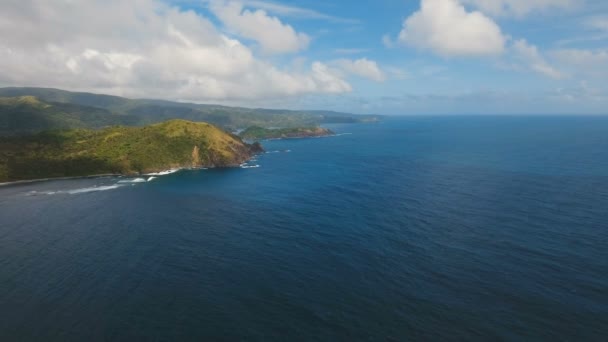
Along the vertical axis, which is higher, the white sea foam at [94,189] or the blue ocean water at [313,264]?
the blue ocean water at [313,264]

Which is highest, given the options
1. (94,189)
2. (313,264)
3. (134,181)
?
(313,264)

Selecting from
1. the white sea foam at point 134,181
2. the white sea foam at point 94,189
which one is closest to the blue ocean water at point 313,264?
the white sea foam at point 94,189

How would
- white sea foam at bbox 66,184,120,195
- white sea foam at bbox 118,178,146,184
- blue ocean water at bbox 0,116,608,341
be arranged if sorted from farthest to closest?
1. white sea foam at bbox 118,178,146,184
2. white sea foam at bbox 66,184,120,195
3. blue ocean water at bbox 0,116,608,341

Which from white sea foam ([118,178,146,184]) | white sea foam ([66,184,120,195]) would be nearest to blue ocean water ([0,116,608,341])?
white sea foam ([66,184,120,195])

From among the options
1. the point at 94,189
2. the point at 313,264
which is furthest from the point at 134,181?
the point at 313,264

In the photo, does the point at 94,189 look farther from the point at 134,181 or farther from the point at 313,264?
the point at 313,264

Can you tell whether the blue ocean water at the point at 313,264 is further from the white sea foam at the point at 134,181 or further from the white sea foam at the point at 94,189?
the white sea foam at the point at 134,181

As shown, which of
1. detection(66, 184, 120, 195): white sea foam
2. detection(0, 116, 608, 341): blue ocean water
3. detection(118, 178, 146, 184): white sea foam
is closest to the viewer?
detection(0, 116, 608, 341): blue ocean water

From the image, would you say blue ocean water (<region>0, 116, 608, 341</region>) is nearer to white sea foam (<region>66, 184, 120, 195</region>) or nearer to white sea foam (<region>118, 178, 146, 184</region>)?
white sea foam (<region>66, 184, 120, 195</region>)
